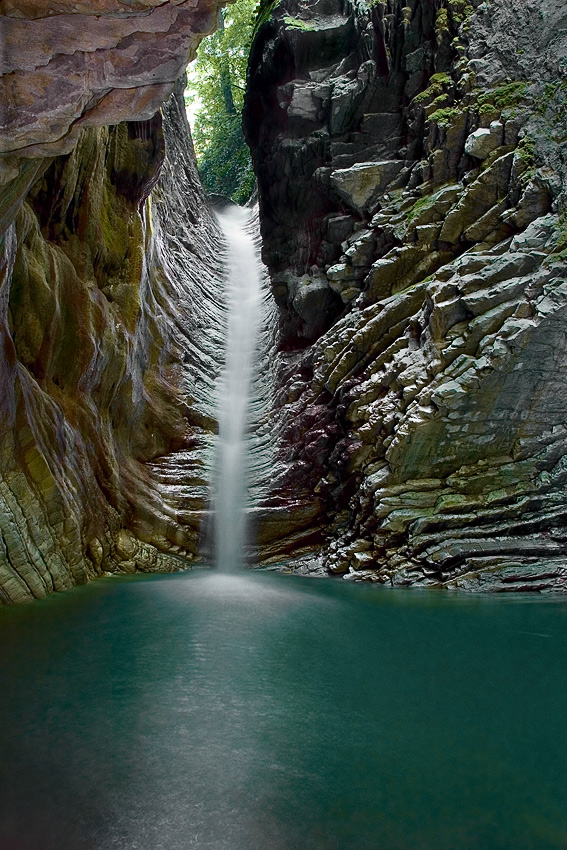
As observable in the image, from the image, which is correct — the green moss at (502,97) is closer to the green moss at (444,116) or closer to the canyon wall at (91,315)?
the green moss at (444,116)

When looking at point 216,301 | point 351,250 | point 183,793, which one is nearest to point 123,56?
point 183,793

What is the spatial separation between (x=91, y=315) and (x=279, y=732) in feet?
29.3

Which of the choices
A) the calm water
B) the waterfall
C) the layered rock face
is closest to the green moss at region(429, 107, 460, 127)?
the layered rock face

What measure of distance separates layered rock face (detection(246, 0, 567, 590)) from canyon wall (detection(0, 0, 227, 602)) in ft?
10.2

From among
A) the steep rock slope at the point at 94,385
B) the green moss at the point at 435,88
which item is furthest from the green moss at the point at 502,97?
the steep rock slope at the point at 94,385

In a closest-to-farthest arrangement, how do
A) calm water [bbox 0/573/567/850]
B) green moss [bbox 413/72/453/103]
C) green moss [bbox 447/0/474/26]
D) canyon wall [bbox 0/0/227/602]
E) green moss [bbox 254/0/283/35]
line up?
calm water [bbox 0/573/567/850] < canyon wall [bbox 0/0/227/602] < green moss [bbox 413/72/453/103] < green moss [bbox 447/0/474/26] < green moss [bbox 254/0/283/35]

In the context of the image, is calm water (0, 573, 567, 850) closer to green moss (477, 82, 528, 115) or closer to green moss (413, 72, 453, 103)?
green moss (477, 82, 528, 115)

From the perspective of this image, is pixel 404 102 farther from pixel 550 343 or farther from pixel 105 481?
pixel 105 481

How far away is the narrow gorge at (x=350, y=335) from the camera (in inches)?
380

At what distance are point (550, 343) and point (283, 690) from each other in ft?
28.9

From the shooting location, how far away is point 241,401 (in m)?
18.2

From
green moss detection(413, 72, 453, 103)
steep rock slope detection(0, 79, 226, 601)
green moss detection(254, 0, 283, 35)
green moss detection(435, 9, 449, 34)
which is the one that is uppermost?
→ green moss detection(254, 0, 283, 35)

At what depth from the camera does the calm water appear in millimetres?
3053

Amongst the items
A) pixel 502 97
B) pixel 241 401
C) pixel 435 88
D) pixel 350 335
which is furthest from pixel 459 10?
pixel 241 401
